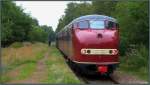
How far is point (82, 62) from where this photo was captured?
59.2 ft

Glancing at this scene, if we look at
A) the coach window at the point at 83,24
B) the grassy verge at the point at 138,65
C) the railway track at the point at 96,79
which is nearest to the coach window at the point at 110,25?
the coach window at the point at 83,24

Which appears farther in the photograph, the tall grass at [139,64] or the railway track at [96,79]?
the tall grass at [139,64]

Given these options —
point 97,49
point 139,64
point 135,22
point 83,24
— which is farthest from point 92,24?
point 139,64

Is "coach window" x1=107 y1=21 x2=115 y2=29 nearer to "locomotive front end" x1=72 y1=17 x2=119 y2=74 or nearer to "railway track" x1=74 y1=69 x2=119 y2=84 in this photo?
"locomotive front end" x1=72 y1=17 x2=119 y2=74

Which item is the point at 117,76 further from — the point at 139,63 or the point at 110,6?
the point at 110,6

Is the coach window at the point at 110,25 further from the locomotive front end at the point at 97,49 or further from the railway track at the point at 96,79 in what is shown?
the railway track at the point at 96,79

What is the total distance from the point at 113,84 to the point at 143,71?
3842 millimetres

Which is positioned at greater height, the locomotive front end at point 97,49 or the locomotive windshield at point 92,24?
the locomotive windshield at point 92,24

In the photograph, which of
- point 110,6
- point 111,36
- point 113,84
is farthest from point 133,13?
point 110,6

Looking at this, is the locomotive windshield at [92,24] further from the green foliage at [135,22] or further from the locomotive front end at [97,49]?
the green foliage at [135,22]

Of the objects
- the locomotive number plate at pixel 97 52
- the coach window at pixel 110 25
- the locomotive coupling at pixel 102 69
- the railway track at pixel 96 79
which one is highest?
the coach window at pixel 110 25

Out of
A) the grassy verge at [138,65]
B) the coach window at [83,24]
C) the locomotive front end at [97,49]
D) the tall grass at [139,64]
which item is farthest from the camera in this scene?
the tall grass at [139,64]

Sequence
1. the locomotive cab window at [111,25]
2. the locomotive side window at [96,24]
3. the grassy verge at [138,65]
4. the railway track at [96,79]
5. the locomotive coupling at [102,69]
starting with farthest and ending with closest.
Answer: the grassy verge at [138,65]
the locomotive cab window at [111,25]
the locomotive side window at [96,24]
the locomotive coupling at [102,69]
the railway track at [96,79]

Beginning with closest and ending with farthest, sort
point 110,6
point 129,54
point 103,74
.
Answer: point 103,74 → point 129,54 → point 110,6
